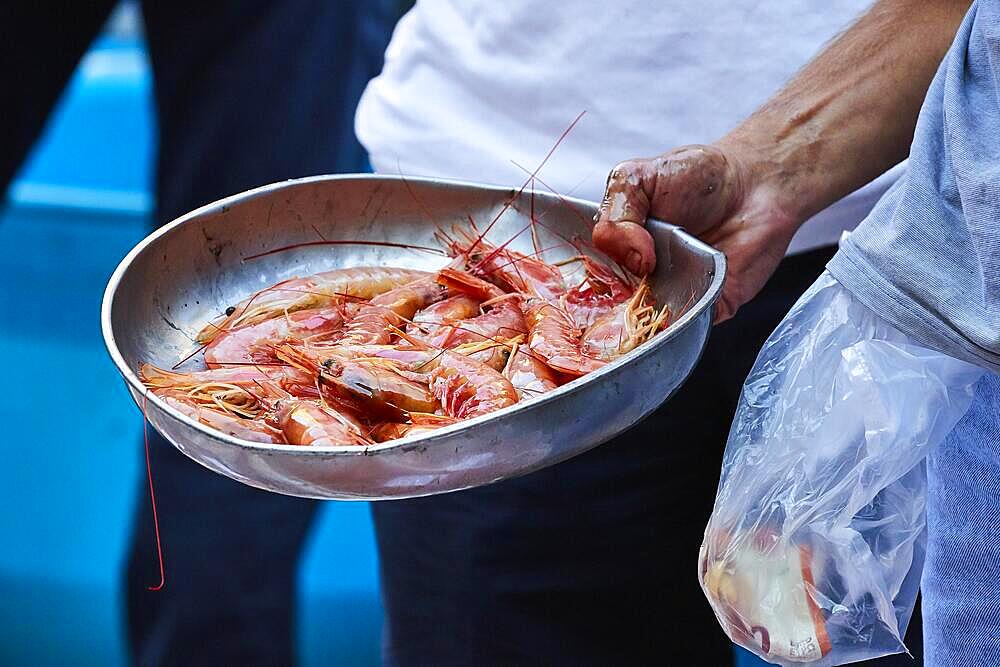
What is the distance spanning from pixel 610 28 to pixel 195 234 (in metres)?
0.40

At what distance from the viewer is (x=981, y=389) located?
0.80 m

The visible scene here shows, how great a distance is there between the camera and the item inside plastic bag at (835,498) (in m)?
0.77

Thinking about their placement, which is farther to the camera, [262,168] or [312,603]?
[262,168]

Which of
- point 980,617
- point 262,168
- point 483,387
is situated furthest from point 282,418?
point 262,168

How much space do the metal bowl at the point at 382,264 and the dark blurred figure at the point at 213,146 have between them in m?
0.81

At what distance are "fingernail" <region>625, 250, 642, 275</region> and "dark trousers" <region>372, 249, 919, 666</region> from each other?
251mm

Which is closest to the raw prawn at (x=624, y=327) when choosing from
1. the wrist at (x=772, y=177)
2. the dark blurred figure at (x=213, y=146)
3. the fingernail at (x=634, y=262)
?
the fingernail at (x=634, y=262)

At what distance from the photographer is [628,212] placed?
86cm

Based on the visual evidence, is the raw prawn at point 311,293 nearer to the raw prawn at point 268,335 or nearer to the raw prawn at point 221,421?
the raw prawn at point 268,335

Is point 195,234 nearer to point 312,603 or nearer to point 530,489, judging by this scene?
point 530,489

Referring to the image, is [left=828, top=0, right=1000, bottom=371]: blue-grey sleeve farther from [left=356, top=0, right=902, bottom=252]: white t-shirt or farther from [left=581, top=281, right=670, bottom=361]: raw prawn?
[left=356, top=0, right=902, bottom=252]: white t-shirt

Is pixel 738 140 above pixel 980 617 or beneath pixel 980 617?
above

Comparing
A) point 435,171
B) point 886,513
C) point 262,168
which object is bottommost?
point 262,168

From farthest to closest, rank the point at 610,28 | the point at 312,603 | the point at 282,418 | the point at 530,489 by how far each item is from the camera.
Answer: the point at 312,603, the point at 530,489, the point at 610,28, the point at 282,418
